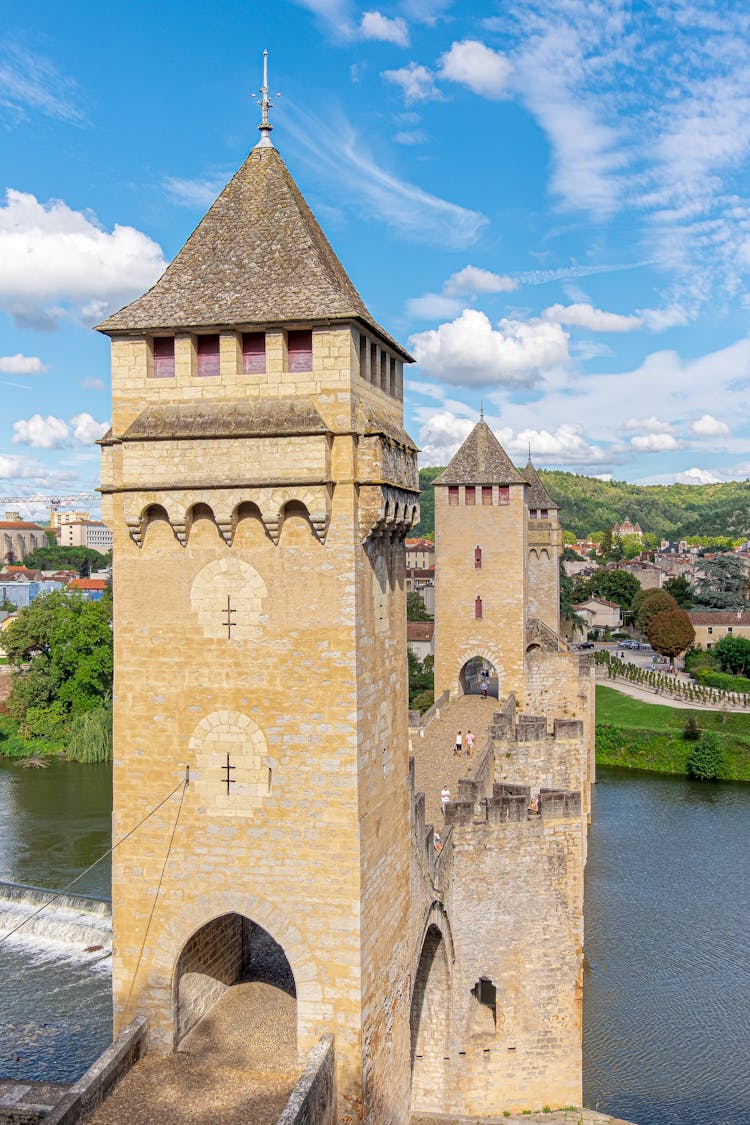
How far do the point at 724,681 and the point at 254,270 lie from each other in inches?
1720

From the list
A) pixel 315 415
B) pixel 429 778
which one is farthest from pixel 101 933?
pixel 315 415

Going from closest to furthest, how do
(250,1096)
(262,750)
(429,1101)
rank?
1. (250,1096)
2. (262,750)
3. (429,1101)

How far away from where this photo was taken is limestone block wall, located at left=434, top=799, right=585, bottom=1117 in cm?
1381

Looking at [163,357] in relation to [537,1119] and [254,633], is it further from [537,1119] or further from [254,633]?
[537,1119]

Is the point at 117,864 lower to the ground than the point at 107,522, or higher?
lower

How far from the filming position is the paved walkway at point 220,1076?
8297 mm

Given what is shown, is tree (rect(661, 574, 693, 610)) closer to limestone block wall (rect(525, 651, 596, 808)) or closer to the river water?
the river water

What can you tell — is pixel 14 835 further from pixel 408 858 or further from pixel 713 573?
pixel 713 573

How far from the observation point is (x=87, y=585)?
7875 cm

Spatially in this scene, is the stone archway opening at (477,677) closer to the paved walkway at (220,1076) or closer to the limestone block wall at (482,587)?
the limestone block wall at (482,587)

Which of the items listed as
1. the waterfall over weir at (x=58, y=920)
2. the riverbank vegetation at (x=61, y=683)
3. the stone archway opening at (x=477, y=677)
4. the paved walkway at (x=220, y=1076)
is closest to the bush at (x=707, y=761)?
the stone archway opening at (x=477, y=677)

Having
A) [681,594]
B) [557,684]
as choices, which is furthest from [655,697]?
[681,594]

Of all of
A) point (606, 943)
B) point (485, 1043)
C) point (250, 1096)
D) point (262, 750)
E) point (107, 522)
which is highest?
point (107, 522)

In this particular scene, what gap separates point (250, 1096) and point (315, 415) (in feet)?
21.0
